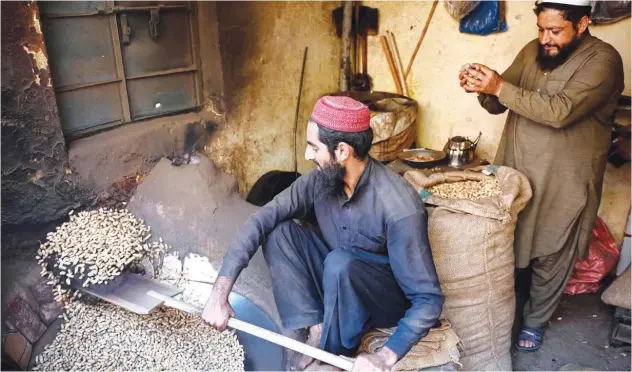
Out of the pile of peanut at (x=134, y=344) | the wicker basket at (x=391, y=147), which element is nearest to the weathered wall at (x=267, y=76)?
the wicker basket at (x=391, y=147)

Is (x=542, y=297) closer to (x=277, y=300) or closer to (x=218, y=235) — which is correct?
(x=277, y=300)

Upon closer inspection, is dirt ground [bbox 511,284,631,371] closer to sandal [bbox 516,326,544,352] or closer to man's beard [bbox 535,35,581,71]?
sandal [bbox 516,326,544,352]

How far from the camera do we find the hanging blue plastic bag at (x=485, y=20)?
3.62m

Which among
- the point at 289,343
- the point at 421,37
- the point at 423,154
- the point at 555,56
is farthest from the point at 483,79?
the point at 421,37

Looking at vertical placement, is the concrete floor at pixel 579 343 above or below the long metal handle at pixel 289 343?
below

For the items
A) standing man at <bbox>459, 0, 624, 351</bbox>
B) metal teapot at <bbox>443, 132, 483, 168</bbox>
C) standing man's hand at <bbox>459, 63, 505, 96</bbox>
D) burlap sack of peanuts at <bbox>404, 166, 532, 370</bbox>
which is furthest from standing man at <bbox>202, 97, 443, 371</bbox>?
metal teapot at <bbox>443, 132, 483, 168</bbox>

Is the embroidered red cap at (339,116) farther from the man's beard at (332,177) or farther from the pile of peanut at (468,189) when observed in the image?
the pile of peanut at (468,189)

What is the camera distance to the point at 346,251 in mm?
2084

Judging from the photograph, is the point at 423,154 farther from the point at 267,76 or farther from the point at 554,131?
the point at 267,76

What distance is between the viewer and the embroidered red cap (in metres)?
1.97

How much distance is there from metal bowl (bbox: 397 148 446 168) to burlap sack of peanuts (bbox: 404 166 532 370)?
64cm

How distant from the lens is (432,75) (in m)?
4.16

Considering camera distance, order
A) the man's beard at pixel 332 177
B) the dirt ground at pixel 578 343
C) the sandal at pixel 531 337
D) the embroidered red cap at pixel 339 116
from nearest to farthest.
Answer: the embroidered red cap at pixel 339 116 < the man's beard at pixel 332 177 < the dirt ground at pixel 578 343 < the sandal at pixel 531 337

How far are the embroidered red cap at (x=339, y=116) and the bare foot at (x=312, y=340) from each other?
830mm
